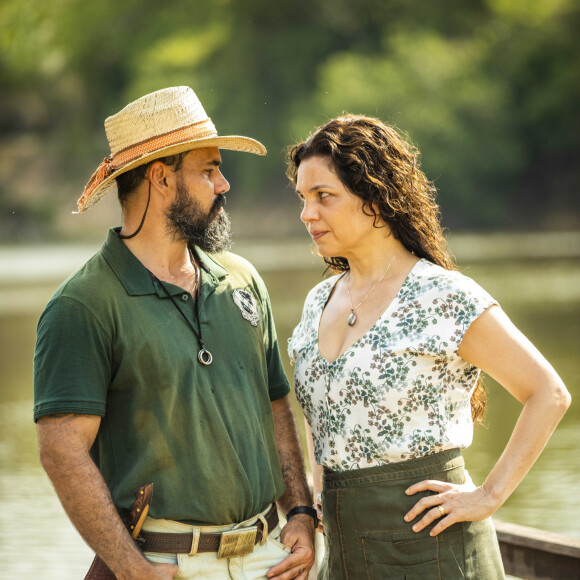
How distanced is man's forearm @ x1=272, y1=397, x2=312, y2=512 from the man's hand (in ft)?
0.18

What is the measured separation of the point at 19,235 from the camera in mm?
45906

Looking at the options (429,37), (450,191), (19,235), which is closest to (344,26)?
(429,37)

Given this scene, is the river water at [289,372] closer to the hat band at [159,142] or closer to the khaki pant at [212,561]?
the khaki pant at [212,561]

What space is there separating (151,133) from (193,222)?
0.25m

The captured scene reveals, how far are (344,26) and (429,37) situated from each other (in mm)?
7715

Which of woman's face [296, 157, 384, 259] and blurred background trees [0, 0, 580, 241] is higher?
blurred background trees [0, 0, 580, 241]

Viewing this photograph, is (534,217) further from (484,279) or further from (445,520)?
(445,520)

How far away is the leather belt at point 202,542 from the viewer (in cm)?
250

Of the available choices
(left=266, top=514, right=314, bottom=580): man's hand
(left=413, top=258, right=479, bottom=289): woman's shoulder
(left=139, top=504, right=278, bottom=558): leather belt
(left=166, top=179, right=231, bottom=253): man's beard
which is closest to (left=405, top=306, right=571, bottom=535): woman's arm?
(left=413, top=258, right=479, bottom=289): woman's shoulder

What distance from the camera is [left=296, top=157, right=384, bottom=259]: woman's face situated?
9.20 feet

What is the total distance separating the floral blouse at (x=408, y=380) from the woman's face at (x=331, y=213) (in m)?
0.19

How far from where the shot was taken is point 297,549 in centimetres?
273

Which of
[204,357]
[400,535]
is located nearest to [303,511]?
[400,535]

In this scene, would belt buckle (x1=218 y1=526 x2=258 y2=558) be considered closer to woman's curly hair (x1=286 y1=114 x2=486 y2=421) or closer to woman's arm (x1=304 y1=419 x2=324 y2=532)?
woman's arm (x1=304 y1=419 x2=324 y2=532)
